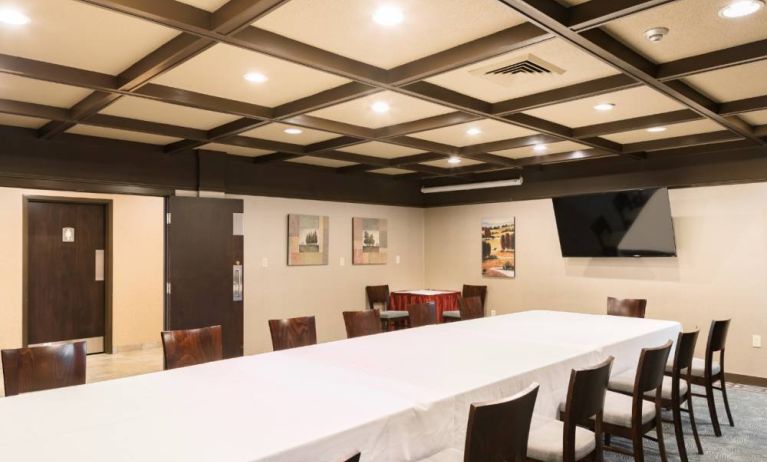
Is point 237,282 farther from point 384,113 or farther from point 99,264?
point 384,113

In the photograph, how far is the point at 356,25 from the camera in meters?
2.57

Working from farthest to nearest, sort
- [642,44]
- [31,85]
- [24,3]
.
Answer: [31,85], [642,44], [24,3]

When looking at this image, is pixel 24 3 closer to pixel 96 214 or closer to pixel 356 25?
pixel 356 25

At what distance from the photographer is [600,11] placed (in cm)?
231

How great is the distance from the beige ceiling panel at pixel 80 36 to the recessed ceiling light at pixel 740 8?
8.46 ft

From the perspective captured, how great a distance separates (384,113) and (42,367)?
2.82 meters

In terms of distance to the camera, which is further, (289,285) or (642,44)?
(289,285)

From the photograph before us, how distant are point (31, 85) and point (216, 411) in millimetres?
2714

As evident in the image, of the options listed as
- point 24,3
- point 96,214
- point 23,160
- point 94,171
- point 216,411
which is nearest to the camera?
point 216,411

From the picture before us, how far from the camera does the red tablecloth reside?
721 cm

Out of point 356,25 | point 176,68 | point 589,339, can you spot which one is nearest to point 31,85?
point 176,68

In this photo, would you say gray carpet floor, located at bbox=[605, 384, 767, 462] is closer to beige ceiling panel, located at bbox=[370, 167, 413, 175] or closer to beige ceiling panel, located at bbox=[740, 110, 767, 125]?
beige ceiling panel, located at bbox=[740, 110, 767, 125]

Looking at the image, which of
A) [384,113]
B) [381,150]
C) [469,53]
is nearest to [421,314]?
[384,113]

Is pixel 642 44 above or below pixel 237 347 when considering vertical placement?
above
